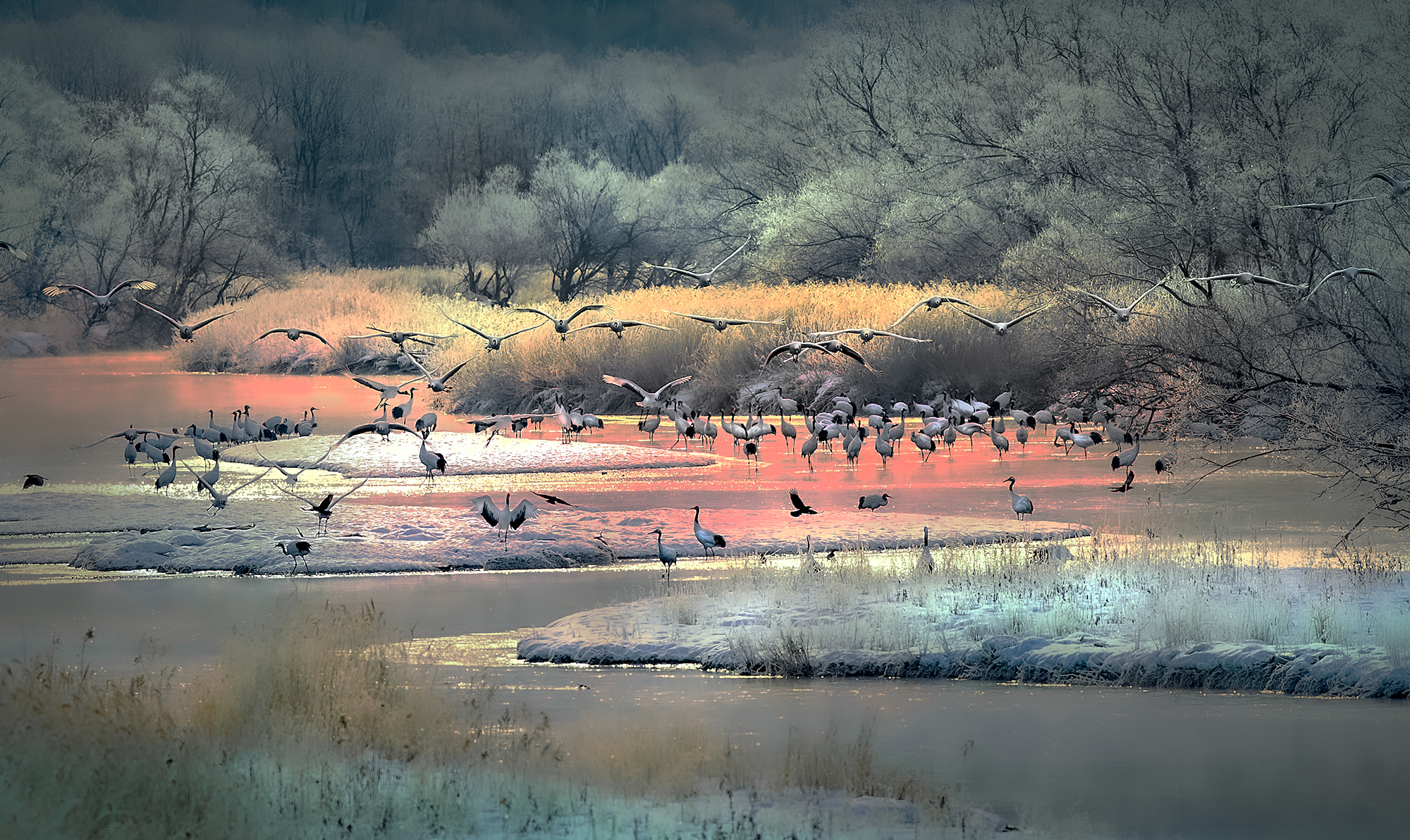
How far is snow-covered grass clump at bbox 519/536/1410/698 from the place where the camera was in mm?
8719

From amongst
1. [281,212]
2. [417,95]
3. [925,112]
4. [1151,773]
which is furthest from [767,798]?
[417,95]

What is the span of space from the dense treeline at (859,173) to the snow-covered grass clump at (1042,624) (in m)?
1.44

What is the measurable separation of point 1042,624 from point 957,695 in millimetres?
1233

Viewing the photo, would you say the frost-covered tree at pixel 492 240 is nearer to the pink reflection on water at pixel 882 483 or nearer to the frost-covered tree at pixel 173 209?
the frost-covered tree at pixel 173 209

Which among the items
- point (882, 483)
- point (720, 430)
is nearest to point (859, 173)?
point (720, 430)

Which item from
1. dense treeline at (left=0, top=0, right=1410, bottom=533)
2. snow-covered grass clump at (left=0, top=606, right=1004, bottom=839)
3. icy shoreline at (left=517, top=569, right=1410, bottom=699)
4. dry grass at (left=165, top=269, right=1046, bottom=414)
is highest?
dense treeline at (left=0, top=0, right=1410, bottom=533)

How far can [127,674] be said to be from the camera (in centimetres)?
866

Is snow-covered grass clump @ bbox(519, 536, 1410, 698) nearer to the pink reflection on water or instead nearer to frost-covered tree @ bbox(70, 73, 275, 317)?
the pink reflection on water

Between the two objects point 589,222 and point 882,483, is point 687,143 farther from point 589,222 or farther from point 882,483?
point 882,483

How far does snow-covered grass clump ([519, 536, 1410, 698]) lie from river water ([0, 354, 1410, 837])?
202 mm

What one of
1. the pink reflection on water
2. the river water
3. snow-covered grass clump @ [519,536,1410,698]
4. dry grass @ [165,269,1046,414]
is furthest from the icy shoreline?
dry grass @ [165,269,1046,414]

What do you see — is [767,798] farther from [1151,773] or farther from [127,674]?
[127,674]

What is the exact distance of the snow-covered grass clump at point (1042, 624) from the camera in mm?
8719

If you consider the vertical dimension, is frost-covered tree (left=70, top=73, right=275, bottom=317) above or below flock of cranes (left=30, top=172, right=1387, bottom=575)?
above
